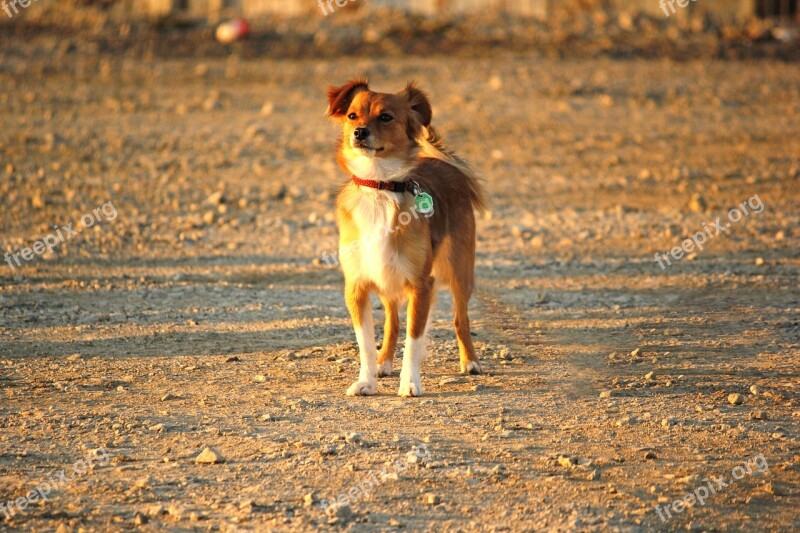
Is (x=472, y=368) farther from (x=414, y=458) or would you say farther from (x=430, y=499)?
(x=430, y=499)

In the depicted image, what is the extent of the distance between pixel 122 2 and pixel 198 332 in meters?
17.3

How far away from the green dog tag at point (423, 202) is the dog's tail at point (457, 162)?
28.2 inches

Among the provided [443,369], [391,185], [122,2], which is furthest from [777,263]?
[122,2]

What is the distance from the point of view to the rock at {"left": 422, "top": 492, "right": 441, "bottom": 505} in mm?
5547

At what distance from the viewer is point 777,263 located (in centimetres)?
1038

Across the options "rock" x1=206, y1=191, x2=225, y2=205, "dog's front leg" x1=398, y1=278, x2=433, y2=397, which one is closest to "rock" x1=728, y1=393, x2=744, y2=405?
"dog's front leg" x1=398, y1=278, x2=433, y2=397

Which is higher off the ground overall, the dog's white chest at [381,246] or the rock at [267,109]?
the rock at [267,109]

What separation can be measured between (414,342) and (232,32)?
14531mm

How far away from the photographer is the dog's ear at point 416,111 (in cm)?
725

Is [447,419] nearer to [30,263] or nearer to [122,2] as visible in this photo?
[30,263]

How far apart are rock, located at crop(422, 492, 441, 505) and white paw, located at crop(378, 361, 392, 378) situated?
6.61ft

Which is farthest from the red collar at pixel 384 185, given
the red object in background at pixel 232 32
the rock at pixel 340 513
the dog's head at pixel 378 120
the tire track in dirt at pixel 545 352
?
the red object in background at pixel 232 32

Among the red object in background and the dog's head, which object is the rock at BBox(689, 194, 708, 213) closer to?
the dog's head

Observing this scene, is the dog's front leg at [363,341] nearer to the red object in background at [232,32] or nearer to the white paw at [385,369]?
the white paw at [385,369]
